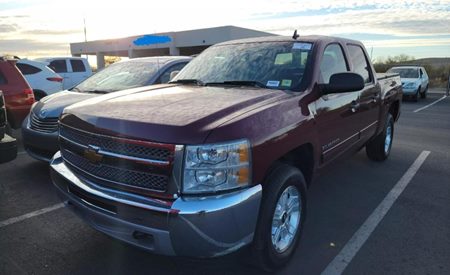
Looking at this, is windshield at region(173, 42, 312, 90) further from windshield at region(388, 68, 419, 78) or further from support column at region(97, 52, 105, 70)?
support column at region(97, 52, 105, 70)

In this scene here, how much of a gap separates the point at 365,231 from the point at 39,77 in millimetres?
9829

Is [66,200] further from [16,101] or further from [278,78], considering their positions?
[16,101]

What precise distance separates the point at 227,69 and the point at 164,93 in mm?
820

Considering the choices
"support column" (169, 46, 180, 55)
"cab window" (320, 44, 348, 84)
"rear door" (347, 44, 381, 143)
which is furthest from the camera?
"support column" (169, 46, 180, 55)

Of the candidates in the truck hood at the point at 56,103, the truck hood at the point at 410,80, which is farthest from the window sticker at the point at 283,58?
the truck hood at the point at 410,80

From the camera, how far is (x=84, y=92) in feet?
21.1

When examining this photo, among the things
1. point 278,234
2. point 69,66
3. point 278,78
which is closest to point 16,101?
point 278,78

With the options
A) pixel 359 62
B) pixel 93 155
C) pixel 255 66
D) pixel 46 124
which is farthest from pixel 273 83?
pixel 46 124

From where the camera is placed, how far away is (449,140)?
356 inches

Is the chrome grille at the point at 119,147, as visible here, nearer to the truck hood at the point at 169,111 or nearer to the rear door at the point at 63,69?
the truck hood at the point at 169,111

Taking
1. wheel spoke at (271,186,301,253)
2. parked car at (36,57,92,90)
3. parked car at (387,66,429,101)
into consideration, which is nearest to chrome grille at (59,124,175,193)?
wheel spoke at (271,186,301,253)

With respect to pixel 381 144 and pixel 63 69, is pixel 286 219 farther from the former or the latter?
pixel 63 69

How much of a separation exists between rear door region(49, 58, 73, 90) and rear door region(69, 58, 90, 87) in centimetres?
15

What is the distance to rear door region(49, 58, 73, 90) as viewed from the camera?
15037mm
